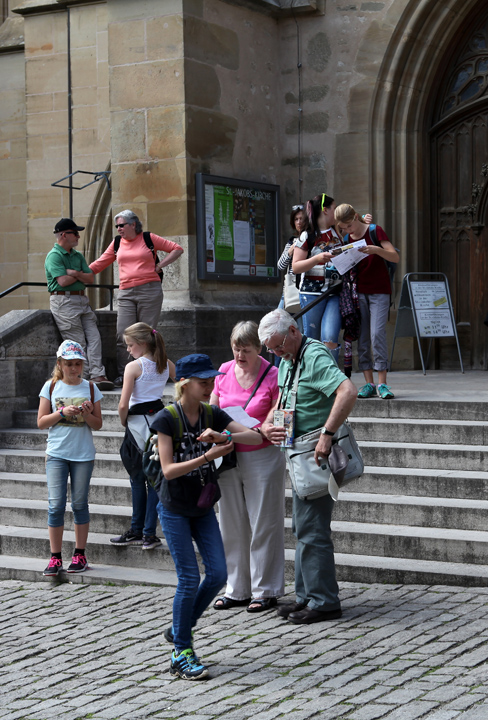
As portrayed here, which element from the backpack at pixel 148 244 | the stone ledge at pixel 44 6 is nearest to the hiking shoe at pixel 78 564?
the backpack at pixel 148 244

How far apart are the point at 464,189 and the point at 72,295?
4827 mm

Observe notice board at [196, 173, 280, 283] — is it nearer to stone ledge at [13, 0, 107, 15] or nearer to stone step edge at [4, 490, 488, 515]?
stone step edge at [4, 490, 488, 515]

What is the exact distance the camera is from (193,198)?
37.4 ft

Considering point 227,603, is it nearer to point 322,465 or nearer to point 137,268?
point 322,465

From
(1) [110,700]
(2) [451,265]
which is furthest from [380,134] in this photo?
(1) [110,700]

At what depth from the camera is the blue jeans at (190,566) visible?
4980mm

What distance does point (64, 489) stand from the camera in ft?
23.1

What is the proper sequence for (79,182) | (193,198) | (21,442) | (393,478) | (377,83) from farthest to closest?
(79,182) → (377,83) → (193,198) → (21,442) → (393,478)

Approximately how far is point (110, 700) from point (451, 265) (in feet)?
28.7

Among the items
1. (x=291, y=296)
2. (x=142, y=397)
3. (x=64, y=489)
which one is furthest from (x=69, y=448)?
(x=291, y=296)

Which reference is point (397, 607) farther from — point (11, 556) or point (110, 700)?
point (11, 556)

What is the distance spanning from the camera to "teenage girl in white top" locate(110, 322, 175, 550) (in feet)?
23.1

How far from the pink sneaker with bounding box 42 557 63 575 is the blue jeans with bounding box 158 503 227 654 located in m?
2.03

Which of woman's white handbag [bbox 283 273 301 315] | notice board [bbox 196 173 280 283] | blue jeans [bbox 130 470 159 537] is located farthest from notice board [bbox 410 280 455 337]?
blue jeans [bbox 130 470 159 537]
